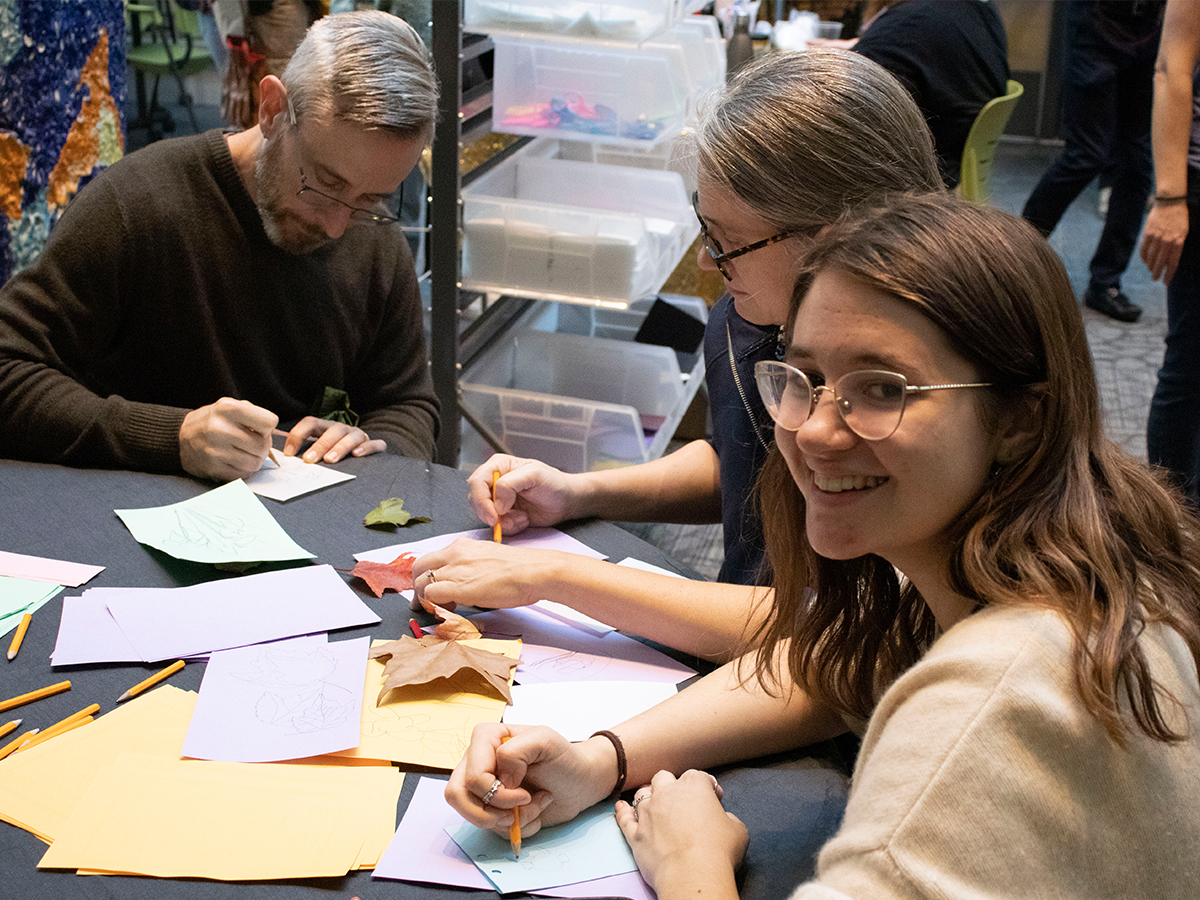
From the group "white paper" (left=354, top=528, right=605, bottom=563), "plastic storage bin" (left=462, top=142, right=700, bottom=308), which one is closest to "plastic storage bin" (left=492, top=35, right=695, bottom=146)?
"plastic storage bin" (left=462, top=142, right=700, bottom=308)

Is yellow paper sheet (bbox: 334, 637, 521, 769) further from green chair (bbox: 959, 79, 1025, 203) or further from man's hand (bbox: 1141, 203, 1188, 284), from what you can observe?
green chair (bbox: 959, 79, 1025, 203)

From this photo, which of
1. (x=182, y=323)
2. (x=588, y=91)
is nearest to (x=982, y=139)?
(x=588, y=91)

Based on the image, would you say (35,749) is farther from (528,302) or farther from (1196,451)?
(1196,451)

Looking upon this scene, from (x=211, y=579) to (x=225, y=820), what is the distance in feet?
1.47

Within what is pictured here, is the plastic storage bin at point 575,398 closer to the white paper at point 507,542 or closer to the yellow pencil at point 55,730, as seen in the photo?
the white paper at point 507,542

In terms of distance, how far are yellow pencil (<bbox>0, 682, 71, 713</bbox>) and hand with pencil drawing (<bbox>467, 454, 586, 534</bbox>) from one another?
551 mm

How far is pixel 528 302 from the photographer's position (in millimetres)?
3191

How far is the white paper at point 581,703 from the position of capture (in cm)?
107

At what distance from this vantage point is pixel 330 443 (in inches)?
65.4

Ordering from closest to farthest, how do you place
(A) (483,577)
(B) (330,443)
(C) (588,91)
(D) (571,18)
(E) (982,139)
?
(A) (483,577)
(B) (330,443)
(D) (571,18)
(C) (588,91)
(E) (982,139)

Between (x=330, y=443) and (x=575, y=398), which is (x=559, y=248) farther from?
(x=330, y=443)

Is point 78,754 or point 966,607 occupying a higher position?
point 966,607

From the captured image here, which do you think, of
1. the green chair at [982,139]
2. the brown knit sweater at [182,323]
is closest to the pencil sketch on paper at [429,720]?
the brown knit sweater at [182,323]

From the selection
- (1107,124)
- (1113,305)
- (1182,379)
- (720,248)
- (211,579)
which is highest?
(720,248)
